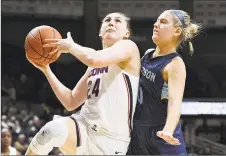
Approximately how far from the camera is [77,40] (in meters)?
10.5

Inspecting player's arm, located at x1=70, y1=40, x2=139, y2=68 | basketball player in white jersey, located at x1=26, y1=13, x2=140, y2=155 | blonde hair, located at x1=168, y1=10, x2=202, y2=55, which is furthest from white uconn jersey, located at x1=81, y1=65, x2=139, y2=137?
blonde hair, located at x1=168, y1=10, x2=202, y2=55

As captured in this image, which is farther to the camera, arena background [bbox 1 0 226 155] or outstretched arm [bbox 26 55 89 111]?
arena background [bbox 1 0 226 155]

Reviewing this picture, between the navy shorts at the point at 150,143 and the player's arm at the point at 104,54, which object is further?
the navy shorts at the point at 150,143

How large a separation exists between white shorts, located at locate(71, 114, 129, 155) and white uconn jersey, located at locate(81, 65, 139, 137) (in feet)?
0.13

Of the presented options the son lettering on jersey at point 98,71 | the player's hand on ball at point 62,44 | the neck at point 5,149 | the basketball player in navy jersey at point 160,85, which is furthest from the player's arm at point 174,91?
the neck at point 5,149

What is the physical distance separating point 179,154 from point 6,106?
7.99m

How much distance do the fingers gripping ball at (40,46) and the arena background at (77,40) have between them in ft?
21.1

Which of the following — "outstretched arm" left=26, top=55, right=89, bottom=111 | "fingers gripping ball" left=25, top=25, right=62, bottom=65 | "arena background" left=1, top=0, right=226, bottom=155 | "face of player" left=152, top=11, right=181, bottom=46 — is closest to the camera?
"face of player" left=152, top=11, right=181, bottom=46

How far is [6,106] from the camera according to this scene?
10.1 metres

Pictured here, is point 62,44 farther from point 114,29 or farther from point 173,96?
point 173,96

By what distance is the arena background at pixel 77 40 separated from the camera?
9.73 meters

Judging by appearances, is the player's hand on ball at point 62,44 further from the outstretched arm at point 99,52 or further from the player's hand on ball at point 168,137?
the player's hand on ball at point 168,137

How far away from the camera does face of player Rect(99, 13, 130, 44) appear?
2.63 m

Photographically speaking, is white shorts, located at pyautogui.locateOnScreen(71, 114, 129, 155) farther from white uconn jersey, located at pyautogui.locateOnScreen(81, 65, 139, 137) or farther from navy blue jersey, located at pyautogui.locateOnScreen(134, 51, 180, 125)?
navy blue jersey, located at pyautogui.locateOnScreen(134, 51, 180, 125)
